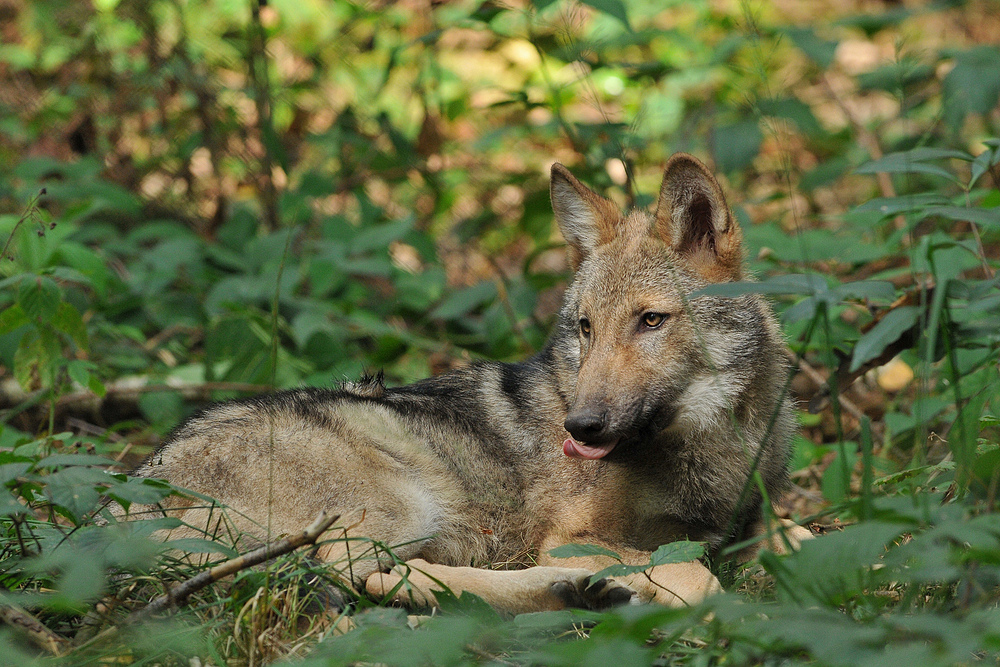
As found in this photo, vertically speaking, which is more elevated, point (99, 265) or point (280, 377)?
point (99, 265)

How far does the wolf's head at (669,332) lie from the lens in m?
3.53

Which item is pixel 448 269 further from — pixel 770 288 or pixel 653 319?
pixel 770 288

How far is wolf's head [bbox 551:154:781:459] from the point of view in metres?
3.53

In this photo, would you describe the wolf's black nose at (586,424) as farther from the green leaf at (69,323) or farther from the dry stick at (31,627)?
the green leaf at (69,323)

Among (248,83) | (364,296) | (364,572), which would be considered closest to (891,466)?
(364,572)

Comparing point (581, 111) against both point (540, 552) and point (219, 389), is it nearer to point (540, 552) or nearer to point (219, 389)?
point (219, 389)

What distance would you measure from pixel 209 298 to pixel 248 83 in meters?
2.76

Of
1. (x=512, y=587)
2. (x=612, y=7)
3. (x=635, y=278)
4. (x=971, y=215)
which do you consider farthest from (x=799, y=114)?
(x=512, y=587)

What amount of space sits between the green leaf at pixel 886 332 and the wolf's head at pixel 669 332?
81 cm

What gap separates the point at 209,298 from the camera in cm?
628

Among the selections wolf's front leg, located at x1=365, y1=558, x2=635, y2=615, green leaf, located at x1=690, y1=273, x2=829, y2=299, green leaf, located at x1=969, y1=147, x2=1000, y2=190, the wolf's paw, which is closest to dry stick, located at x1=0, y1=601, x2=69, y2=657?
wolf's front leg, located at x1=365, y1=558, x2=635, y2=615

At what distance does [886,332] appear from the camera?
8.63 ft

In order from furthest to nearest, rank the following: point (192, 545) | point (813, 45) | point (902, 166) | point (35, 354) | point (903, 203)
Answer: point (813, 45), point (35, 354), point (903, 203), point (902, 166), point (192, 545)

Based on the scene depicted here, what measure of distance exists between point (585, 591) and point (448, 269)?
592 cm
